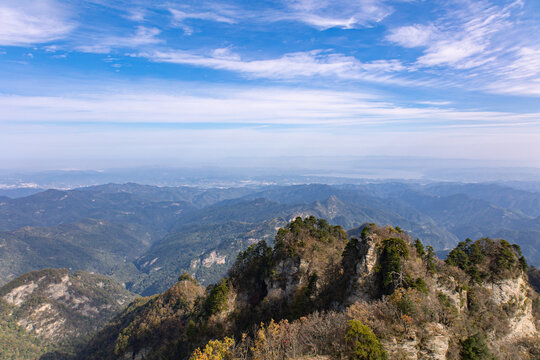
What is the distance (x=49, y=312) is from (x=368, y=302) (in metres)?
187

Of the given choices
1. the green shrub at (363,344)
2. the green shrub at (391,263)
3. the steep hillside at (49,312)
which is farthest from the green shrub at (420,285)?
the steep hillside at (49,312)

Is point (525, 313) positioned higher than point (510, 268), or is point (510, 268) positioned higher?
point (510, 268)

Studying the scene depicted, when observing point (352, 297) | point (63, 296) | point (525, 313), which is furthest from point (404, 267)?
point (63, 296)

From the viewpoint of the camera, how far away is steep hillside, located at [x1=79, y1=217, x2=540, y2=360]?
58.5 feet

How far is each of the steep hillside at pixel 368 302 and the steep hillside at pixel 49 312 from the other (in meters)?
121

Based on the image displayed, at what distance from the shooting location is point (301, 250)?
35.1 meters

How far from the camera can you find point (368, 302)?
78.7 feet

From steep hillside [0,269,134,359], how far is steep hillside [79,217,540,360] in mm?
121474

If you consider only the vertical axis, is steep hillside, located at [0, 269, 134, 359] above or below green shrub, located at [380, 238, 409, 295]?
below

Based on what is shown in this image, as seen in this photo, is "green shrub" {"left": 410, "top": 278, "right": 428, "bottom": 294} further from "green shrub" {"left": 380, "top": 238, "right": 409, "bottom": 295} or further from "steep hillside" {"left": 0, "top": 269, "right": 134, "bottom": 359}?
"steep hillside" {"left": 0, "top": 269, "right": 134, "bottom": 359}

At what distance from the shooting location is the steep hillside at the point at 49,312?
389ft

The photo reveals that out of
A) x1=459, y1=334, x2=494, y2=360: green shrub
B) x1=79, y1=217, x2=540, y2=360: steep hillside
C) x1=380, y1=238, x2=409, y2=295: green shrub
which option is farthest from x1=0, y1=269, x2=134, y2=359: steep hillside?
x1=459, y1=334, x2=494, y2=360: green shrub

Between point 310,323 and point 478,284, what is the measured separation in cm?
2082

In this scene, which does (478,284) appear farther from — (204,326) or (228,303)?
(204,326)
